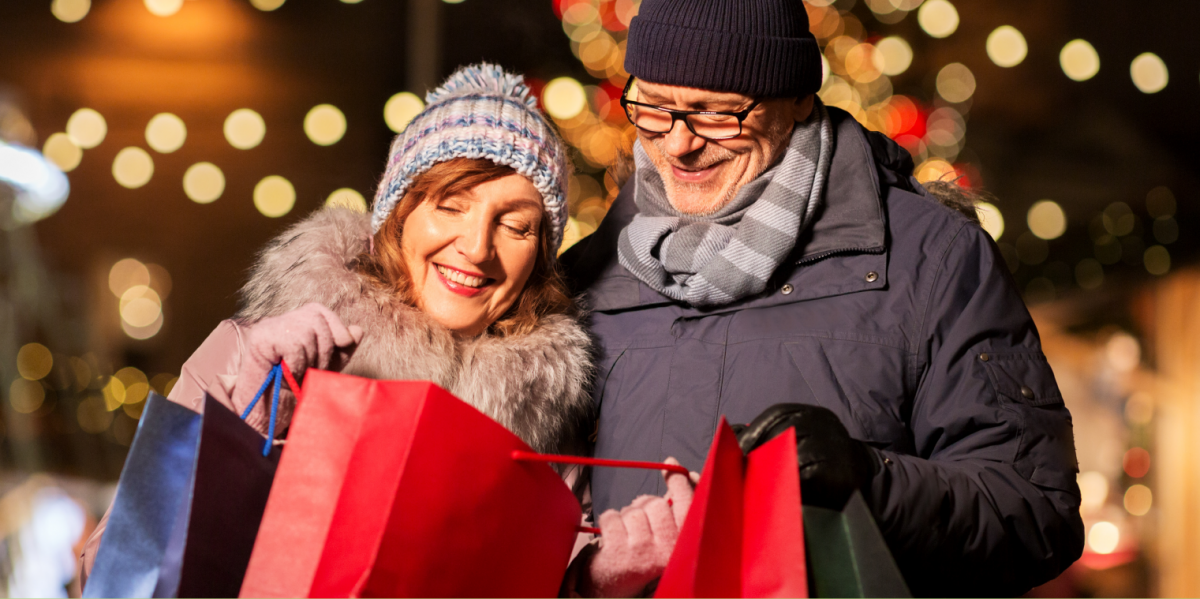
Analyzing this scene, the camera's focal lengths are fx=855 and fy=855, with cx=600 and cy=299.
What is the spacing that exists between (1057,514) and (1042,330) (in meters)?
3.30

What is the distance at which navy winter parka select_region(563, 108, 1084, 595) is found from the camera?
117cm

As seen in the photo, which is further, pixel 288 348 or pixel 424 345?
pixel 424 345

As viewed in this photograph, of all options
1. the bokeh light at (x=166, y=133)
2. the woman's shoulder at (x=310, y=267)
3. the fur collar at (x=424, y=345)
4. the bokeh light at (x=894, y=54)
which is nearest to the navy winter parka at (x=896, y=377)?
the fur collar at (x=424, y=345)

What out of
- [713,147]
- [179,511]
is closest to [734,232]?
[713,147]

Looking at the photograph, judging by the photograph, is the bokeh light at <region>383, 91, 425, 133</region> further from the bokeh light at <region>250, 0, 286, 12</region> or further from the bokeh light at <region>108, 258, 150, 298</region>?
the bokeh light at <region>108, 258, 150, 298</region>

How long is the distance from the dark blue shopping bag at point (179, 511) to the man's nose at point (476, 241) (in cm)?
50

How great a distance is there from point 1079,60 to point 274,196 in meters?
3.38

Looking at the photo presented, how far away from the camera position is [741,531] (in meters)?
0.93

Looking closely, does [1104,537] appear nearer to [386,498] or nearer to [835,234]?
[835,234]

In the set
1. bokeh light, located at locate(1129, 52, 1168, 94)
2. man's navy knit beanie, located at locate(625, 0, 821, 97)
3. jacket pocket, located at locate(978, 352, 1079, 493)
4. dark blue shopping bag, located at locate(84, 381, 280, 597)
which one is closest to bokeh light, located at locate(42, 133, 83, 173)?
man's navy knit beanie, located at locate(625, 0, 821, 97)

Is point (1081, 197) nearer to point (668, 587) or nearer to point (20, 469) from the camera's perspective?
point (668, 587)

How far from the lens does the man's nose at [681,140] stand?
1459 mm

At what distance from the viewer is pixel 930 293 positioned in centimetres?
133

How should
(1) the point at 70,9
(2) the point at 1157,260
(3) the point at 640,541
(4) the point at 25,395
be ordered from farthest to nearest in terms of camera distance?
1. (2) the point at 1157,260
2. (4) the point at 25,395
3. (1) the point at 70,9
4. (3) the point at 640,541
